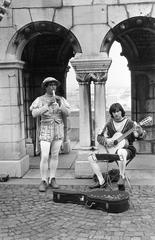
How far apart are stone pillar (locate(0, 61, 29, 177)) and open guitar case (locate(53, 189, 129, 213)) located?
187 centimetres

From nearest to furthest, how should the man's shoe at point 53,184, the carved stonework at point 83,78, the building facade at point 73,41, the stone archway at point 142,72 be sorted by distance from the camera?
the man's shoe at point 53,184 < the building facade at point 73,41 < the carved stonework at point 83,78 < the stone archway at point 142,72

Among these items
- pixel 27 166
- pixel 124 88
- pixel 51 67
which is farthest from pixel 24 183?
pixel 124 88

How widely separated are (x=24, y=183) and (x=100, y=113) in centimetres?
187

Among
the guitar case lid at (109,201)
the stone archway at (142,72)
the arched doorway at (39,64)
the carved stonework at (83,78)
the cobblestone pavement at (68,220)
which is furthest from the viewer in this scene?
the arched doorway at (39,64)

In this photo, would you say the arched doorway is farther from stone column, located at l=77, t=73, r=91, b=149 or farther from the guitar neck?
the guitar neck

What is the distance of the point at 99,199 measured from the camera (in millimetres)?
5762

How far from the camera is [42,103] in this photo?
689cm

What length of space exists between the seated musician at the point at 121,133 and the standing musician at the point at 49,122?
2.17 feet

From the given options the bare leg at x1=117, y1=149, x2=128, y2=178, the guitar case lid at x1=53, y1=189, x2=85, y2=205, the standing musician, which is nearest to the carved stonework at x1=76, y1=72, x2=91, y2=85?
the standing musician

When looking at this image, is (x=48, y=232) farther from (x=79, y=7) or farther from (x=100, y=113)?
(x=79, y=7)

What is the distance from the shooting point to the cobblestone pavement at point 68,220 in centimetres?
492

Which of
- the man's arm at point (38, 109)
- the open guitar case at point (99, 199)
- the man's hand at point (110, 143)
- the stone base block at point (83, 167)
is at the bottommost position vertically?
the open guitar case at point (99, 199)

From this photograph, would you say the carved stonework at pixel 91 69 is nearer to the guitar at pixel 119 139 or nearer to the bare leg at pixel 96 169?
the guitar at pixel 119 139

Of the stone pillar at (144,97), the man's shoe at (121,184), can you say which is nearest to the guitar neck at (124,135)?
the man's shoe at (121,184)
